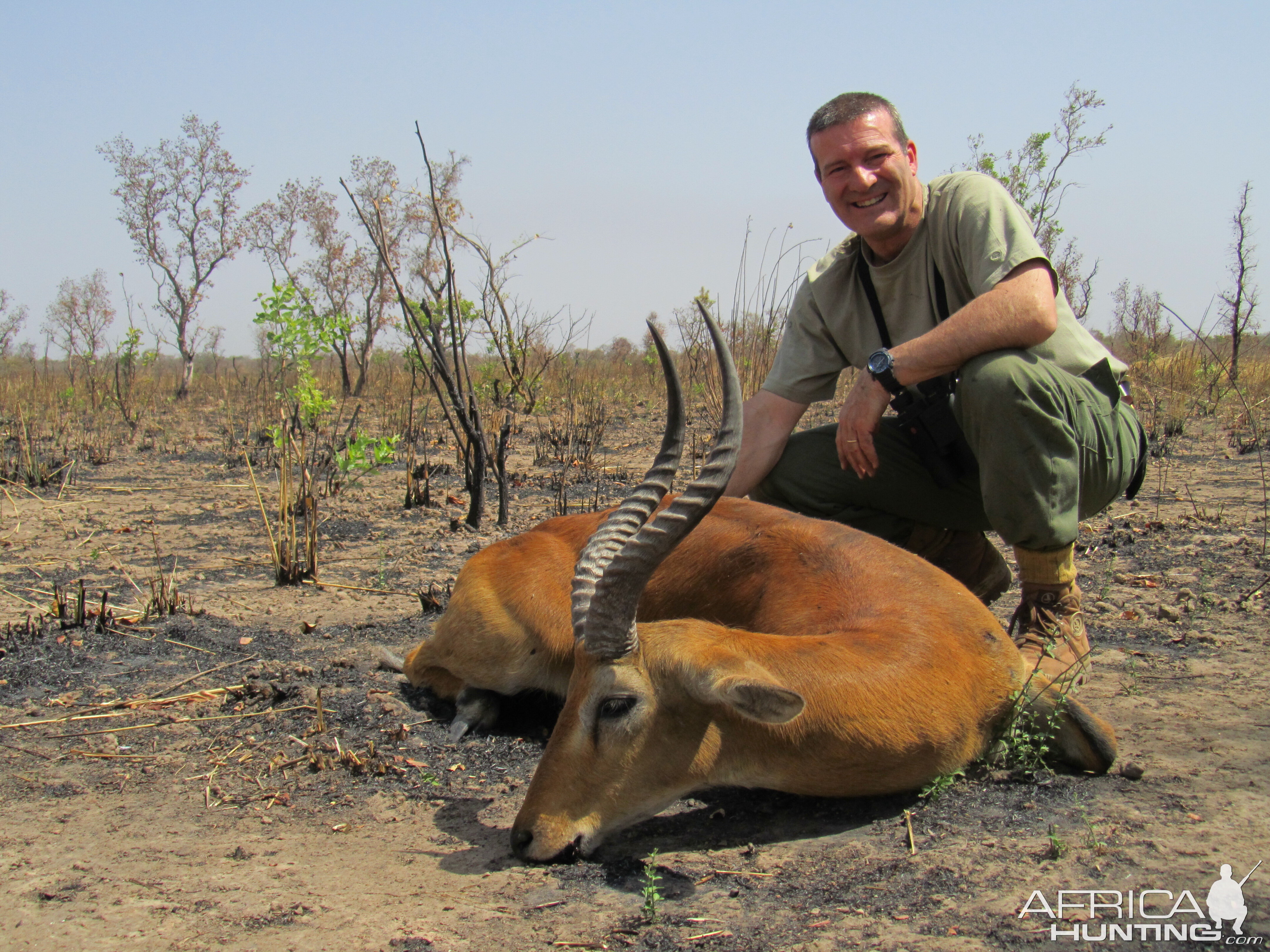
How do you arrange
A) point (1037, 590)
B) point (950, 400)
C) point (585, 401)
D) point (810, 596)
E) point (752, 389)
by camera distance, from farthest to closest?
point (585, 401)
point (752, 389)
point (950, 400)
point (1037, 590)
point (810, 596)

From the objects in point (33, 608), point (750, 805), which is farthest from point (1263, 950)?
point (33, 608)

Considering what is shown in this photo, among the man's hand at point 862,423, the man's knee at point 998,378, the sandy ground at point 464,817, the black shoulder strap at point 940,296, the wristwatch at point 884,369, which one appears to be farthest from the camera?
the black shoulder strap at point 940,296

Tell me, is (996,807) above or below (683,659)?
below

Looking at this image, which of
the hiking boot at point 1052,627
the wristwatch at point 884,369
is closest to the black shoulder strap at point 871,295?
the wristwatch at point 884,369

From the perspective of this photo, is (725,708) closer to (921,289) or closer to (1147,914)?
(1147,914)

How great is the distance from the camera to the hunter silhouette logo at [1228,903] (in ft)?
7.25

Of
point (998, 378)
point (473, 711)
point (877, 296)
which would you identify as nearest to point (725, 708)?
point (473, 711)

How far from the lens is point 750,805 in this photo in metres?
3.17

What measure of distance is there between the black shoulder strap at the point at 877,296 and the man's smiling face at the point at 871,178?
239 mm

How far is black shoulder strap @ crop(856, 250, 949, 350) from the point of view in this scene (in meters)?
4.47

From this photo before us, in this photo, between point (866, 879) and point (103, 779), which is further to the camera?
point (103, 779)

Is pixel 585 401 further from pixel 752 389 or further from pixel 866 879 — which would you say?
pixel 866 879

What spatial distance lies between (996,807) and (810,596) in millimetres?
908

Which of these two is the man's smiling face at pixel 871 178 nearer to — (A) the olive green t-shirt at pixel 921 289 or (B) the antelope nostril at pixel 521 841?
(A) the olive green t-shirt at pixel 921 289
